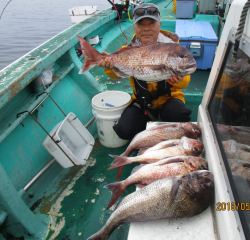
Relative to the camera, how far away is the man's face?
2244 millimetres

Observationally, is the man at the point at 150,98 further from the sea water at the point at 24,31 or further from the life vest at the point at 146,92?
the sea water at the point at 24,31

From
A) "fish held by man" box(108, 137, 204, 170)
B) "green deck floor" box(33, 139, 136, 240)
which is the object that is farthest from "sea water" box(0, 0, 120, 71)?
"fish held by man" box(108, 137, 204, 170)

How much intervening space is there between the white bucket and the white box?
27cm

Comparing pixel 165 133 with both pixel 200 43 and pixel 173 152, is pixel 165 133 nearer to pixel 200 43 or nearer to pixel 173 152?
pixel 173 152

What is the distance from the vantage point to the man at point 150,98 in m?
2.30

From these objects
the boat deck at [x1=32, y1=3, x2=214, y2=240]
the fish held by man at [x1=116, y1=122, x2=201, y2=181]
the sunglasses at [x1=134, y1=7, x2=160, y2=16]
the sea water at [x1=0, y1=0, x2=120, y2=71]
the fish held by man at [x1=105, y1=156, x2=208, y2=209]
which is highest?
the sunglasses at [x1=134, y1=7, x2=160, y2=16]

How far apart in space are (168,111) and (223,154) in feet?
4.02

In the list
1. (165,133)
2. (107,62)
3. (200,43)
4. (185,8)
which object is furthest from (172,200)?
(185,8)

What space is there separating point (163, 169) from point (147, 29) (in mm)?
1541

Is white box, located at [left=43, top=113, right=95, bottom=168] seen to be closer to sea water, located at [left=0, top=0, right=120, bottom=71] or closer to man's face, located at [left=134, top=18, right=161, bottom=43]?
man's face, located at [left=134, top=18, right=161, bottom=43]

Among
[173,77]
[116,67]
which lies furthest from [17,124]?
[173,77]

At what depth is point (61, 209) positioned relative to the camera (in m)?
2.29

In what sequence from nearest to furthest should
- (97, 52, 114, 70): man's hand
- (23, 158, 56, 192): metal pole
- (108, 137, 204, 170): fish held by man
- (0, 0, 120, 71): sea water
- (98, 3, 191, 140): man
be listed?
(108, 137, 204, 170): fish held by man
(97, 52, 114, 70): man's hand
(23, 158, 56, 192): metal pole
(98, 3, 191, 140): man
(0, 0, 120, 71): sea water

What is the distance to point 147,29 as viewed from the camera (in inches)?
89.6
